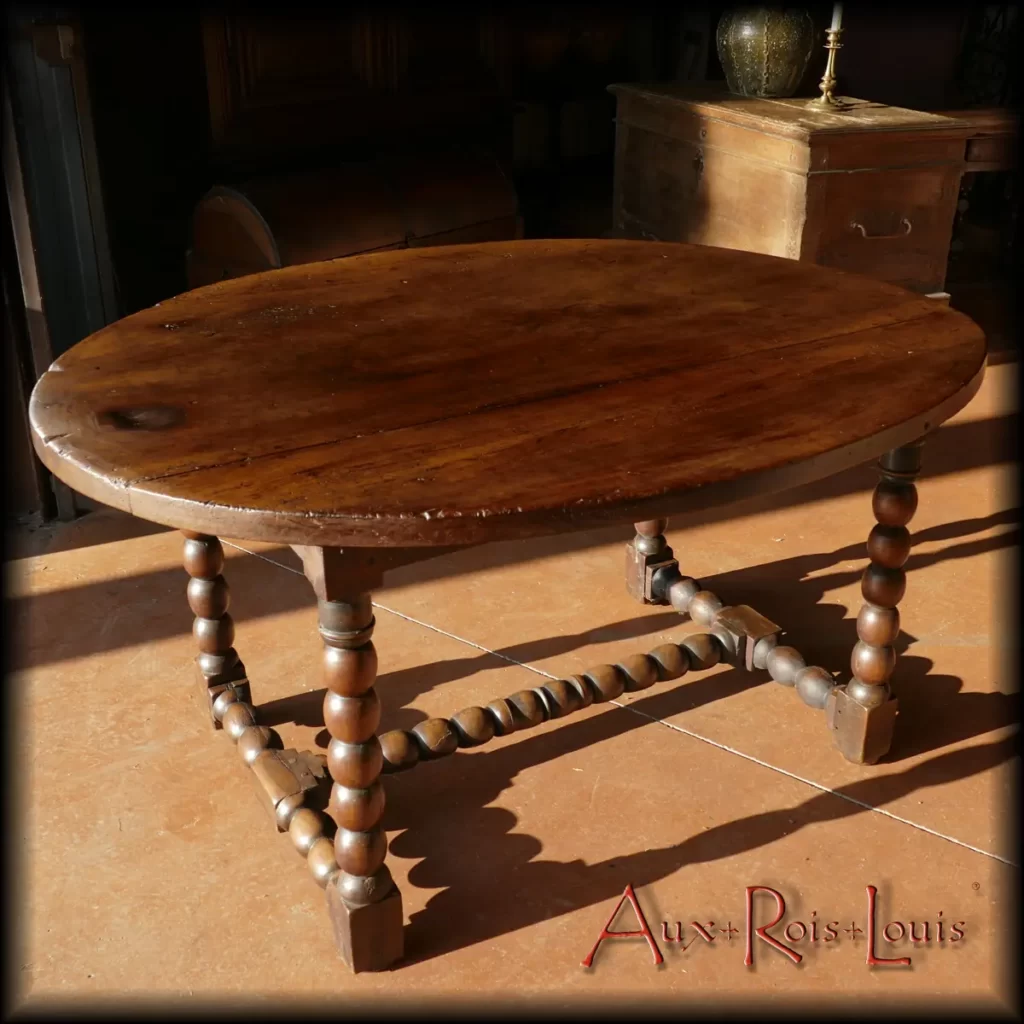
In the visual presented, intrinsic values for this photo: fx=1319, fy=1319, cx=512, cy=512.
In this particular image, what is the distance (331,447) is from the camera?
1487 millimetres

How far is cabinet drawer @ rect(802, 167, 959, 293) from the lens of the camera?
11.6 feet

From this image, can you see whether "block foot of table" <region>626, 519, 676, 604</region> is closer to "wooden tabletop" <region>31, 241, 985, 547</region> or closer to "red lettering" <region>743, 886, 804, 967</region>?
"wooden tabletop" <region>31, 241, 985, 547</region>

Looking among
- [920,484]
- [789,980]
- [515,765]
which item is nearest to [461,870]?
[515,765]

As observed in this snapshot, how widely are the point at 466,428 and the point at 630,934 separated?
2.33 feet

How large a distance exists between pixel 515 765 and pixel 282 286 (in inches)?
33.0

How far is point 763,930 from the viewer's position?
1737 mm

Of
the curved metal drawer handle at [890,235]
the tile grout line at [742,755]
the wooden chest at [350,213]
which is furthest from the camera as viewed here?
the curved metal drawer handle at [890,235]

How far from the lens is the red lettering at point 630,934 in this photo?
66.6 inches

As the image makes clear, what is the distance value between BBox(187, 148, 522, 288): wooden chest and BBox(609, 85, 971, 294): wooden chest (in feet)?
1.76

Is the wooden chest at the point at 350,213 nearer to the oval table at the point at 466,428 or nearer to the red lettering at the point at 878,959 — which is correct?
the oval table at the point at 466,428

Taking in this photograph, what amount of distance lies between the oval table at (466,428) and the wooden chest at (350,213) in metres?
1.12

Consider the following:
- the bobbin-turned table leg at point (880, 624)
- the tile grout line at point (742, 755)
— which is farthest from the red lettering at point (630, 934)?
the bobbin-turned table leg at point (880, 624)

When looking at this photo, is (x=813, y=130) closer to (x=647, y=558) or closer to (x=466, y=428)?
(x=647, y=558)

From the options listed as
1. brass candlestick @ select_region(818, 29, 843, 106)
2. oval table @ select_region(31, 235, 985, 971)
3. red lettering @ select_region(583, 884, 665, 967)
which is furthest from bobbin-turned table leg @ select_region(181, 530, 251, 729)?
brass candlestick @ select_region(818, 29, 843, 106)
